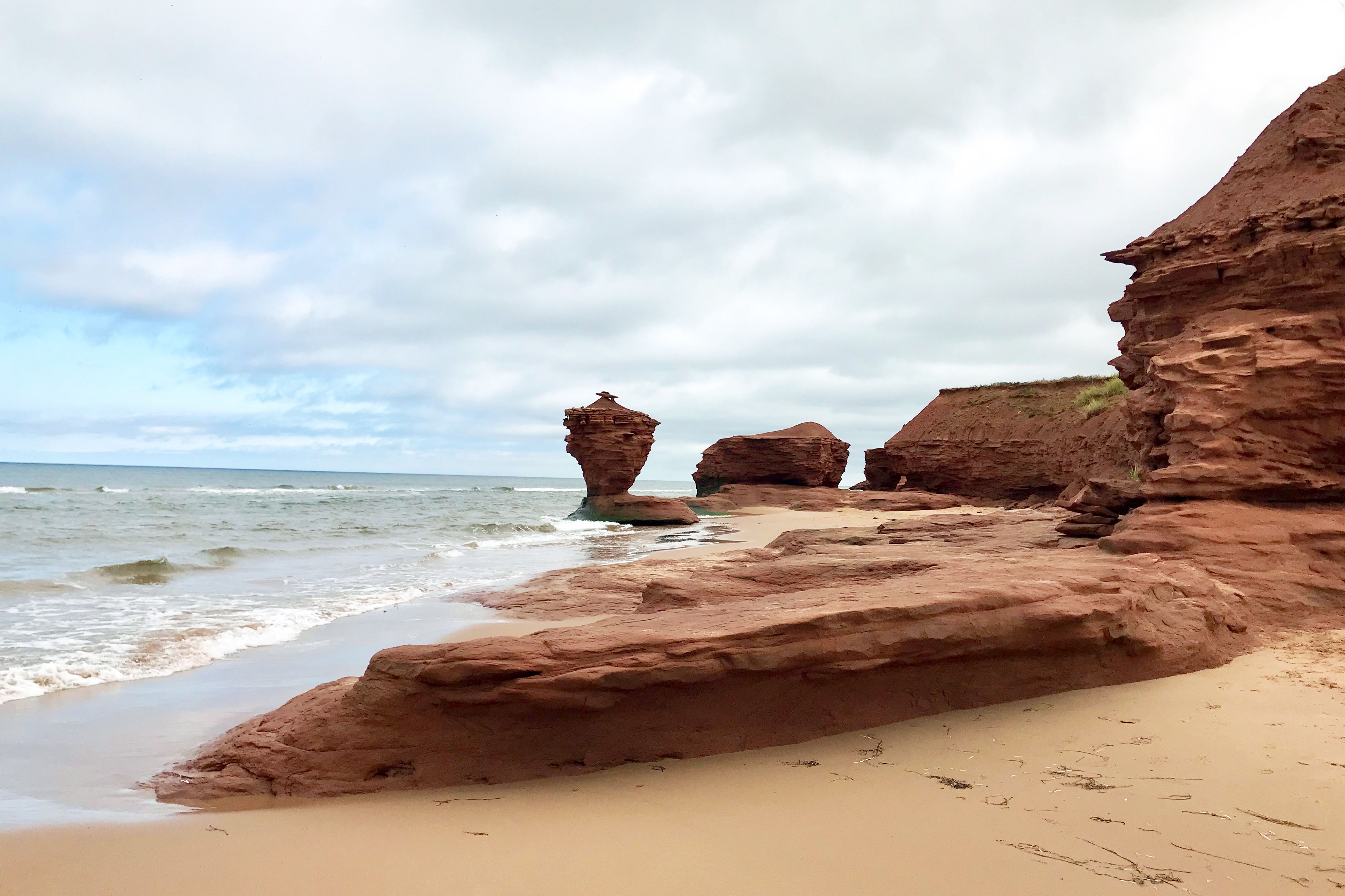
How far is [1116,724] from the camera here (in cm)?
448

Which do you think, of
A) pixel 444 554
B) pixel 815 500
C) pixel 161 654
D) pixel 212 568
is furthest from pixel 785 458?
pixel 161 654

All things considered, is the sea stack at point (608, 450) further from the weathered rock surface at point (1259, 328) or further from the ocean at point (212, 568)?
the weathered rock surface at point (1259, 328)

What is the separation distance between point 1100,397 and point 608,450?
853 inches

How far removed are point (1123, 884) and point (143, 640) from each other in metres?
10.4

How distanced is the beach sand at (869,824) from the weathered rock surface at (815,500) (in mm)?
28154

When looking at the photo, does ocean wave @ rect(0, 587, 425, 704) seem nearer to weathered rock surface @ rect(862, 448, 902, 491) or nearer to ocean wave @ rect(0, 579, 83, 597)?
ocean wave @ rect(0, 579, 83, 597)

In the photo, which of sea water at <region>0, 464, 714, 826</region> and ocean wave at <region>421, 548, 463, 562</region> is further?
ocean wave at <region>421, 548, 463, 562</region>

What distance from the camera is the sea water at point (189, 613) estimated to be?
19.1ft

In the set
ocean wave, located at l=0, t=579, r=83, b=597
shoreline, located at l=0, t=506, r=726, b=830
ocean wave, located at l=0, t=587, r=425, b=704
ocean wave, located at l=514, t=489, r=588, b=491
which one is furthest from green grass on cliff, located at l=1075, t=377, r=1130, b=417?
ocean wave, located at l=514, t=489, r=588, b=491

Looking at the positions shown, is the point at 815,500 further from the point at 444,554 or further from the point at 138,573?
the point at 138,573

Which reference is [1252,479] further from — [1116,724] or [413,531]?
[413,531]

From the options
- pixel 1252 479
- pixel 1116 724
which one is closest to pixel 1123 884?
pixel 1116 724

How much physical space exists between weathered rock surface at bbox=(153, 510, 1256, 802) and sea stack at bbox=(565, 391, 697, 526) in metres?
32.4

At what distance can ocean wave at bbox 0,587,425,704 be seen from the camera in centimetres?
751
